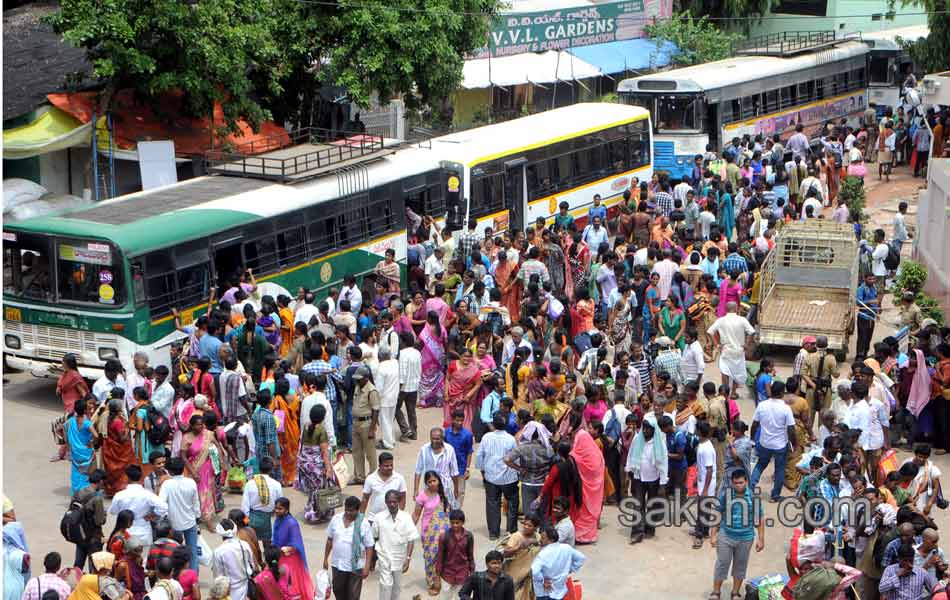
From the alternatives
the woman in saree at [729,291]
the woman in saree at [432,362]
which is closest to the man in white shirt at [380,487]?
the woman in saree at [432,362]

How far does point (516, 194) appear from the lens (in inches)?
879

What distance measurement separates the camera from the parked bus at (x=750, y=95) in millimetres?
27688

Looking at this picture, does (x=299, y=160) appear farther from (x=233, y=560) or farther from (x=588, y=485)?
(x=233, y=560)

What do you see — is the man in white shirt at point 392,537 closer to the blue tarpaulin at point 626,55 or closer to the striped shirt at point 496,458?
the striped shirt at point 496,458

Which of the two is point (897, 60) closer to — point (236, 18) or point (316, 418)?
point (236, 18)

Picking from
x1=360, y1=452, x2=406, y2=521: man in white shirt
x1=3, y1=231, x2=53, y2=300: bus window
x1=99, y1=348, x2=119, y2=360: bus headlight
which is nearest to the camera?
x1=360, y1=452, x2=406, y2=521: man in white shirt

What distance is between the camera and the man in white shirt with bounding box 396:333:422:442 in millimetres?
15109

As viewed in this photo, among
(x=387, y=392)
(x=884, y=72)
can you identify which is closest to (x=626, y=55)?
(x=884, y=72)

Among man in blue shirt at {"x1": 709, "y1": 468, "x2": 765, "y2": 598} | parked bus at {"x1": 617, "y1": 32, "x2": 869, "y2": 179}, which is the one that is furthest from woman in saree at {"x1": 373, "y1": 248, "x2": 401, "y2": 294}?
parked bus at {"x1": 617, "y1": 32, "x2": 869, "y2": 179}

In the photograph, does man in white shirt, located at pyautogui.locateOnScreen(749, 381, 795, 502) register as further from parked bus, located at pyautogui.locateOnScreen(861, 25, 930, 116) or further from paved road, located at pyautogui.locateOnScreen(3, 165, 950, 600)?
parked bus, located at pyautogui.locateOnScreen(861, 25, 930, 116)

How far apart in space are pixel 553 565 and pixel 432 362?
6105mm

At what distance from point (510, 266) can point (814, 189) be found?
275 inches

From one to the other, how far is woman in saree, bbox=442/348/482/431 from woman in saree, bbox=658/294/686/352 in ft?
11.2

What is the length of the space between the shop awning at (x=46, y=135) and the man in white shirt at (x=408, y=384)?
29.6ft
